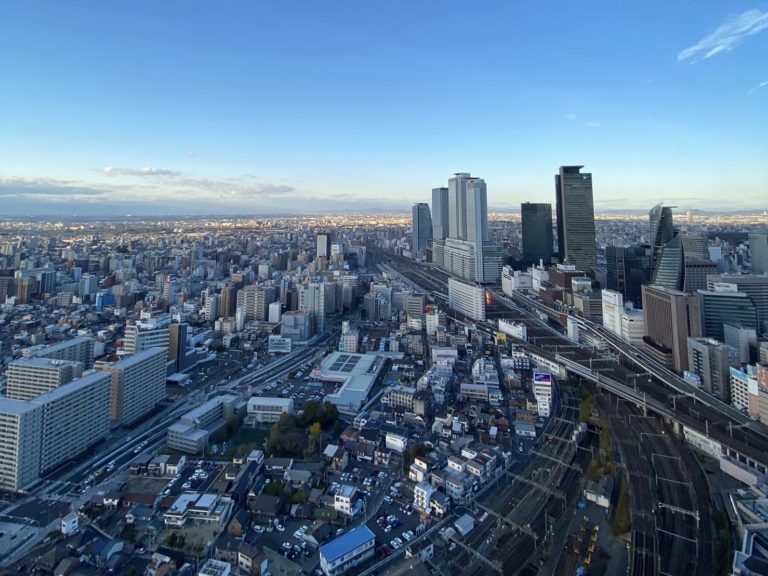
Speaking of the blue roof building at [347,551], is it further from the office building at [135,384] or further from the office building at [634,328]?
the office building at [634,328]

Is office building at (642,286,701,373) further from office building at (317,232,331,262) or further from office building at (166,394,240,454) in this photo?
office building at (317,232,331,262)

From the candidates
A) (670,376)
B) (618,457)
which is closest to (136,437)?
(618,457)

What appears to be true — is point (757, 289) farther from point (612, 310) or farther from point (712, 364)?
point (712, 364)

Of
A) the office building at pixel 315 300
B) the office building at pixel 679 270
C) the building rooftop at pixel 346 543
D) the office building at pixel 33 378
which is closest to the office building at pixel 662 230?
the office building at pixel 679 270

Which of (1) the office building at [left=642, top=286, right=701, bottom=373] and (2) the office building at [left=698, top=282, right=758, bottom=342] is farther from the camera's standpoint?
(2) the office building at [left=698, top=282, right=758, bottom=342]

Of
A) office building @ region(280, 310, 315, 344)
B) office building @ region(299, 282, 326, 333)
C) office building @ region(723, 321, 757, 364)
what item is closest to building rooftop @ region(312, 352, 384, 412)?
office building @ region(280, 310, 315, 344)

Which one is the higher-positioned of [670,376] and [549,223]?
[549,223]

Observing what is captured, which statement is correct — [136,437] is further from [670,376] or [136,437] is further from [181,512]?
[670,376]
